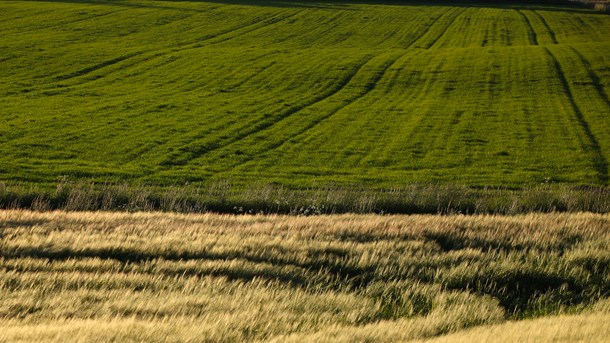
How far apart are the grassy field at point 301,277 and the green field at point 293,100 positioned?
31.8 ft

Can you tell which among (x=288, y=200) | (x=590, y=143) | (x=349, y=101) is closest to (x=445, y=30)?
(x=349, y=101)

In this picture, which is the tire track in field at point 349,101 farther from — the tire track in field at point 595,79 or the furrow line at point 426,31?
the tire track in field at point 595,79

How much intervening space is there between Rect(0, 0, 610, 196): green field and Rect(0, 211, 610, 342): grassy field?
9696 millimetres

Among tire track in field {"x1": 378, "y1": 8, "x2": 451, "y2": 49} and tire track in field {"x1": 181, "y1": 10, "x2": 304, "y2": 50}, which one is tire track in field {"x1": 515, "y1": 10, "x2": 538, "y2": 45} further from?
tire track in field {"x1": 181, "y1": 10, "x2": 304, "y2": 50}

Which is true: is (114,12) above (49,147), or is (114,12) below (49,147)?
below

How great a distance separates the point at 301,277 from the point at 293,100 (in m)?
30.3

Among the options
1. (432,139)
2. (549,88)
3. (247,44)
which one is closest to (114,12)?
(247,44)

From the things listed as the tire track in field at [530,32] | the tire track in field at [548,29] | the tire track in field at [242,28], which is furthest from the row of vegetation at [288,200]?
the tire track in field at [548,29]

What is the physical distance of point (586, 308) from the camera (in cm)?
1281

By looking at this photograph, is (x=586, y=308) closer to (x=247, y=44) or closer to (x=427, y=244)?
(x=427, y=244)

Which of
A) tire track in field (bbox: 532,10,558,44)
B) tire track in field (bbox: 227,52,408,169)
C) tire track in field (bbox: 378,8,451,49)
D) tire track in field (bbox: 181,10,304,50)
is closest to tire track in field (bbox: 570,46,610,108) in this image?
tire track in field (bbox: 532,10,558,44)

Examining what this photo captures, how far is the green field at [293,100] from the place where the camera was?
29.7 metres

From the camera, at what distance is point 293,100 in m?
43.6

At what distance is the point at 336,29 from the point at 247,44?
525 inches
